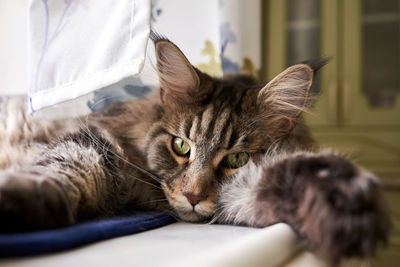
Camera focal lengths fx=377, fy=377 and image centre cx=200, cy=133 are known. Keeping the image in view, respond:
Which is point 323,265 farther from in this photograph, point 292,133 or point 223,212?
point 292,133

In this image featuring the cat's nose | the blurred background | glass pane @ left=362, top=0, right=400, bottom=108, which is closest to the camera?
the cat's nose

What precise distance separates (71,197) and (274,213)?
1.34 feet

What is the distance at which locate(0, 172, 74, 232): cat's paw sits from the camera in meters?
0.60

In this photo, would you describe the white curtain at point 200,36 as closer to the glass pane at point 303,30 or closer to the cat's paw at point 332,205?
the cat's paw at point 332,205

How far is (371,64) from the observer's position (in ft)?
9.55

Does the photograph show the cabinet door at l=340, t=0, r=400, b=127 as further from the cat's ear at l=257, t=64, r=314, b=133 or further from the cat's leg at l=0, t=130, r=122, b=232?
the cat's leg at l=0, t=130, r=122, b=232

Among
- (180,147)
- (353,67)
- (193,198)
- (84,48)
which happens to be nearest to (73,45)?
(84,48)

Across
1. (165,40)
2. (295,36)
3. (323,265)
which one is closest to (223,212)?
(323,265)

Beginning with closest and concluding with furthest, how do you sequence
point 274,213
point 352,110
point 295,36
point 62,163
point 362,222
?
point 362,222 → point 274,213 → point 62,163 → point 352,110 → point 295,36

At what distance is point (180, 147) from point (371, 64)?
2368 millimetres

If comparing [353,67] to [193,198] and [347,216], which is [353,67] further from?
[347,216]

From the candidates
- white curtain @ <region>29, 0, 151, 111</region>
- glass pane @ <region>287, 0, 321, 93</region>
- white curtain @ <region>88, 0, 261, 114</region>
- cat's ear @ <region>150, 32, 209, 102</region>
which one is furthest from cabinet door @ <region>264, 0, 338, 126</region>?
white curtain @ <region>29, 0, 151, 111</region>

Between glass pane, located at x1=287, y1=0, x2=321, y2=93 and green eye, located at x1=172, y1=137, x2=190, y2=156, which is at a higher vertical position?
glass pane, located at x1=287, y1=0, x2=321, y2=93

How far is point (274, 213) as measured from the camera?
75 cm
